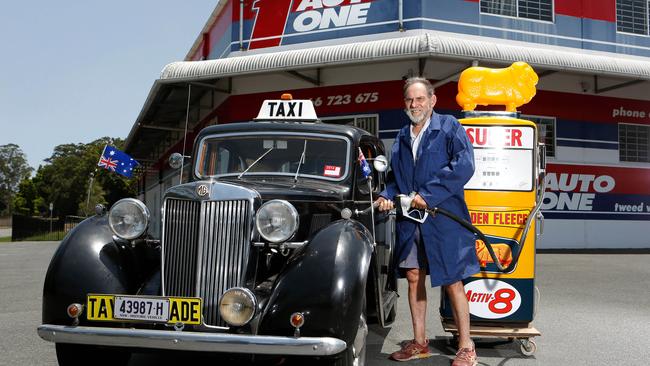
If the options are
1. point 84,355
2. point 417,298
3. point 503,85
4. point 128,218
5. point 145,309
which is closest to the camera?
point 145,309

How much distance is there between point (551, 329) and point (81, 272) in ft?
14.2

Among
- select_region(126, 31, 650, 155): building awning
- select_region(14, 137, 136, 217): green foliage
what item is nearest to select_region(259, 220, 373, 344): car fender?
select_region(126, 31, 650, 155): building awning

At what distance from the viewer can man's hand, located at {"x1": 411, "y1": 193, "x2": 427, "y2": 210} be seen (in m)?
3.99

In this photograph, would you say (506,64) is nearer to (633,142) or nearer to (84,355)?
(633,142)

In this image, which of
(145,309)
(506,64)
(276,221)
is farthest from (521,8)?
(145,309)

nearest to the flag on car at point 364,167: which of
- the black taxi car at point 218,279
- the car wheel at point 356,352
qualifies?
the black taxi car at point 218,279

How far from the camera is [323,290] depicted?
320 cm

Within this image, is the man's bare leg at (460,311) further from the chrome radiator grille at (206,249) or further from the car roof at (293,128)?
the chrome radiator grille at (206,249)

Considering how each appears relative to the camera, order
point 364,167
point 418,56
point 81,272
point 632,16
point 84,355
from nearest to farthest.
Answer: point 81,272
point 84,355
point 364,167
point 418,56
point 632,16

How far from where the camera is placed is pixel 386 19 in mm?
14305

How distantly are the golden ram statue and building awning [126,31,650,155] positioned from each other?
708 cm

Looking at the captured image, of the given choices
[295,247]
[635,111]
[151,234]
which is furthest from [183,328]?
[635,111]

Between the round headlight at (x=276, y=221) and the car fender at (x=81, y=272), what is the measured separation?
3.06 ft

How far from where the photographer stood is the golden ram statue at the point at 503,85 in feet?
16.9
